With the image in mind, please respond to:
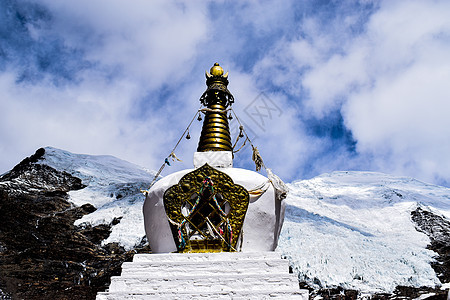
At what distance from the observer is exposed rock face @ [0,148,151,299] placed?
11.5 meters

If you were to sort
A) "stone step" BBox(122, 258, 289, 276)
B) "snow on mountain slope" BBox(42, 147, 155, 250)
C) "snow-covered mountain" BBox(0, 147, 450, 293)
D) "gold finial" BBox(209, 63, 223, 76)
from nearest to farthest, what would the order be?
"stone step" BBox(122, 258, 289, 276) → "gold finial" BBox(209, 63, 223, 76) → "snow-covered mountain" BBox(0, 147, 450, 293) → "snow on mountain slope" BBox(42, 147, 155, 250)

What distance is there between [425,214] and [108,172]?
16156mm

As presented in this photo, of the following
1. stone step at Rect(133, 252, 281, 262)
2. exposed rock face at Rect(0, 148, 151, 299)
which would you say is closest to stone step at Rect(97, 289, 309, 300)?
stone step at Rect(133, 252, 281, 262)

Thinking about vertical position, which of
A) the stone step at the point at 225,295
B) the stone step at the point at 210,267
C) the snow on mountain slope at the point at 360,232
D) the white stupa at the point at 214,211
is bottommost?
the stone step at the point at 225,295

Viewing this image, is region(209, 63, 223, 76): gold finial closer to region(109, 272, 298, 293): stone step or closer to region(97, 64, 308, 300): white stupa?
region(97, 64, 308, 300): white stupa

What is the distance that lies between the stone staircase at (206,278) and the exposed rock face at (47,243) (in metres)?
7.40

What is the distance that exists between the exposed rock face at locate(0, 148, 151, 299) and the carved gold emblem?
7086 millimetres

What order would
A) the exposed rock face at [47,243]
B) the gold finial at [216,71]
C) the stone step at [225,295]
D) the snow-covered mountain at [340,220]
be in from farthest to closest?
the snow-covered mountain at [340,220], the exposed rock face at [47,243], the gold finial at [216,71], the stone step at [225,295]

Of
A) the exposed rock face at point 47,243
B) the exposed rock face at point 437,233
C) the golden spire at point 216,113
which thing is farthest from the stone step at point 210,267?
the exposed rock face at point 437,233

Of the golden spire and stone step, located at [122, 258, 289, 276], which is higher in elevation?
the golden spire

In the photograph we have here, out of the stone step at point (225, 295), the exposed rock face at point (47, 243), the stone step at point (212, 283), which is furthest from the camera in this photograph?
the exposed rock face at point (47, 243)

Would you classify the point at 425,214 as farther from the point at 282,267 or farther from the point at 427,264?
the point at 282,267

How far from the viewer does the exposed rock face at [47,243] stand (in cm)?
Answer: 1147

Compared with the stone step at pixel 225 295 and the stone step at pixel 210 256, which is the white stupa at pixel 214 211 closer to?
the stone step at pixel 210 256
